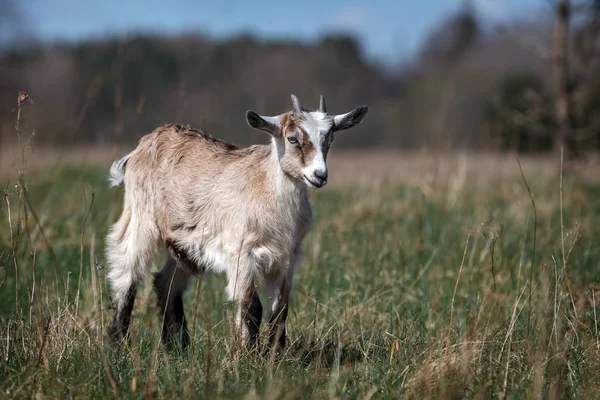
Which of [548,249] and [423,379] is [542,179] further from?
[423,379]

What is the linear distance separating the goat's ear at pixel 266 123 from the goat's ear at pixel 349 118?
39cm

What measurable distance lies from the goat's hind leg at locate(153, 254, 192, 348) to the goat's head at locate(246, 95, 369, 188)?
4.17 ft

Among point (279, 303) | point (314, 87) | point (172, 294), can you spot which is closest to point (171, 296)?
point (172, 294)

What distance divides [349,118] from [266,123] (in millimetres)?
604

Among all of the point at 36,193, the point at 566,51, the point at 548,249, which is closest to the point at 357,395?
the point at 548,249

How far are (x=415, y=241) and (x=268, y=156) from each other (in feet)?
10.8

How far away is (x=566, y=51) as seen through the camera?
11664mm

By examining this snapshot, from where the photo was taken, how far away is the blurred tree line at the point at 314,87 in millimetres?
13258

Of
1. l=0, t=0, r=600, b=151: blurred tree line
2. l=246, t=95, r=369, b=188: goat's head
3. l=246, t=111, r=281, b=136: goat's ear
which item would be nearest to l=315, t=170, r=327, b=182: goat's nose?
l=246, t=95, r=369, b=188: goat's head

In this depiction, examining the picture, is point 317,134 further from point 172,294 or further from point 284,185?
point 172,294

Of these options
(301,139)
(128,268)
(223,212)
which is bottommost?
(128,268)

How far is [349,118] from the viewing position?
193 inches

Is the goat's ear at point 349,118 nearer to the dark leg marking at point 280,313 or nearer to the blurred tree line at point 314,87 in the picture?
the dark leg marking at point 280,313

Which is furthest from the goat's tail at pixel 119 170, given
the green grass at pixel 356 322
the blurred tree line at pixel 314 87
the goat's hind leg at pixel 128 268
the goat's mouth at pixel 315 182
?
the blurred tree line at pixel 314 87
